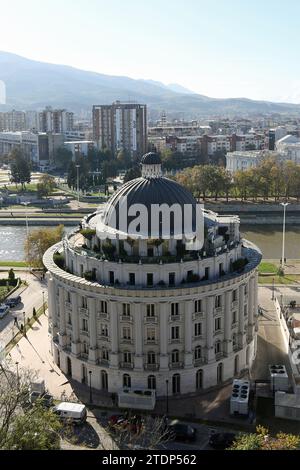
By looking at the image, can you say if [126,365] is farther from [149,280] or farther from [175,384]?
[149,280]

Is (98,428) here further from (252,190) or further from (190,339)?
(252,190)

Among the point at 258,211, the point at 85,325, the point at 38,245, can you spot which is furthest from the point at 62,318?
the point at 258,211

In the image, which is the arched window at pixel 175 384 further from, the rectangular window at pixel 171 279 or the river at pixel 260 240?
the river at pixel 260 240

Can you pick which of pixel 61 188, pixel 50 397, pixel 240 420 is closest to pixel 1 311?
pixel 50 397

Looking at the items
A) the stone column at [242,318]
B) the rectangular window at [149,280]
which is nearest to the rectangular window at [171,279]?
the rectangular window at [149,280]

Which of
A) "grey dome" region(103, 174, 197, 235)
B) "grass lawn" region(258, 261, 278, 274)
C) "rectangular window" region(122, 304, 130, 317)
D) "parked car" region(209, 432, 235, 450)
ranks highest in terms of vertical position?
"grey dome" region(103, 174, 197, 235)

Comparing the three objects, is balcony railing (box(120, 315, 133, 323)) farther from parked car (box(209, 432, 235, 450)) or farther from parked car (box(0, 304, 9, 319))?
parked car (box(0, 304, 9, 319))

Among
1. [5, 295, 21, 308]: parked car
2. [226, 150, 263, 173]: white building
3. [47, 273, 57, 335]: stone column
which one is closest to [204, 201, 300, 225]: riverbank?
[226, 150, 263, 173]: white building
